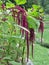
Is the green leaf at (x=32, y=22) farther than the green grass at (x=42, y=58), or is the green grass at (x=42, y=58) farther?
the green grass at (x=42, y=58)

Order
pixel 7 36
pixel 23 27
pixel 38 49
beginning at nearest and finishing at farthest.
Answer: pixel 23 27 < pixel 7 36 < pixel 38 49

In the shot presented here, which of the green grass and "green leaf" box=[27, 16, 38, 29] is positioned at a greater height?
"green leaf" box=[27, 16, 38, 29]

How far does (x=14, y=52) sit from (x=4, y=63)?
0.06 metres

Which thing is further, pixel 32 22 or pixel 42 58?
pixel 42 58

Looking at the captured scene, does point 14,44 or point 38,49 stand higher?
point 14,44

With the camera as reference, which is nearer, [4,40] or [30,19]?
[30,19]

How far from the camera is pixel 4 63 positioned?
111 centimetres

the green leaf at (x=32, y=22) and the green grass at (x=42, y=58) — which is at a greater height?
the green leaf at (x=32, y=22)

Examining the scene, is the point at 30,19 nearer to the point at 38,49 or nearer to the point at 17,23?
the point at 17,23

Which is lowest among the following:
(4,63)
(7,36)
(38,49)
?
(38,49)

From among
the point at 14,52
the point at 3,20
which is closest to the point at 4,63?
the point at 14,52

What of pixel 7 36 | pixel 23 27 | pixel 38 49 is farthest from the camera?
pixel 38 49

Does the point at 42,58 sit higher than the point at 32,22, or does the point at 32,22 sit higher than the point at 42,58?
the point at 32,22

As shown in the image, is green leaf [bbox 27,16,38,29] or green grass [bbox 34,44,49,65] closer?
green leaf [bbox 27,16,38,29]
